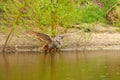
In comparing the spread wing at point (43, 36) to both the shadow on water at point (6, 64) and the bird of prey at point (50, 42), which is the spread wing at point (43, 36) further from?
the shadow on water at point (6, 64)

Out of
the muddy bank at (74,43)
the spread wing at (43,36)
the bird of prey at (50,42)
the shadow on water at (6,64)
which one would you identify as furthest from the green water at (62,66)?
the muddy bank at (74,43)

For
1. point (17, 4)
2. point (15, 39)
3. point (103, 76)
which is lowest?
point (103, 76)

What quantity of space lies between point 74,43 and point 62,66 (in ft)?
27.3

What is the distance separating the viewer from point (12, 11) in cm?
2773

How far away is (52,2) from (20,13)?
6.76 feet

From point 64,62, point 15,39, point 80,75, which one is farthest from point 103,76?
point 15,39

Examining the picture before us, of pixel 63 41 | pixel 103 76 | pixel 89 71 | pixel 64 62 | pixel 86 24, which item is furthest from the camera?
pixel 86 24

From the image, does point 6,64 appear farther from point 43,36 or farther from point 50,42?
point 50,42

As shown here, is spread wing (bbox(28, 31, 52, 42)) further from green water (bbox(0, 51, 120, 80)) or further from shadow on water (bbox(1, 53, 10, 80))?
shadow on water (bbox(1, 53, 10, 80))

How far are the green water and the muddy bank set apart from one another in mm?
1388

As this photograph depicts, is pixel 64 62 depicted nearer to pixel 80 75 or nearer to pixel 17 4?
pixel 80 75

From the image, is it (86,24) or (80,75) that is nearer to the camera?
(80,75)

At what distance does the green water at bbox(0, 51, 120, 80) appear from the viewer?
1847 cm

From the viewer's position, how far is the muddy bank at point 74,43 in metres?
28.6
